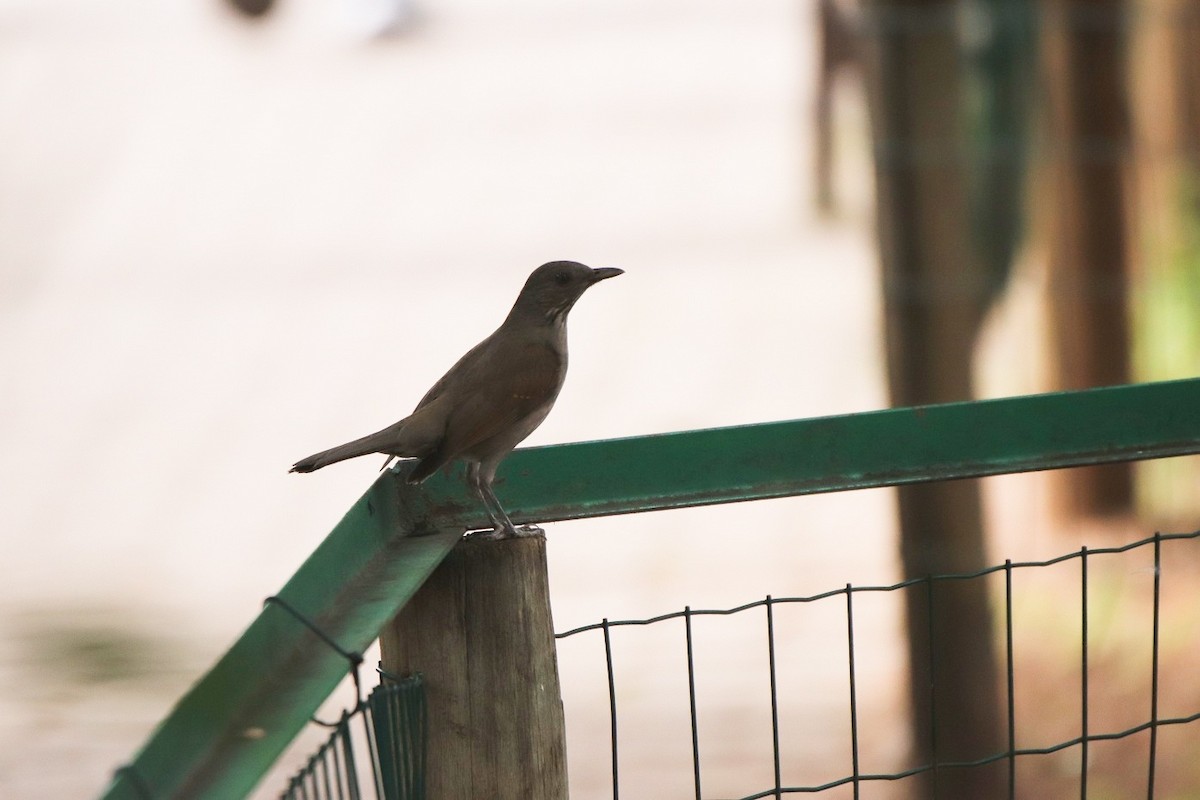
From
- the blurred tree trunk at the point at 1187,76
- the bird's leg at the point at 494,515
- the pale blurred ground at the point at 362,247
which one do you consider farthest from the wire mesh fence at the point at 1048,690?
the bird's leg at the point at 494,515

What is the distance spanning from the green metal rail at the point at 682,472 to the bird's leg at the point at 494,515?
1 centimetres

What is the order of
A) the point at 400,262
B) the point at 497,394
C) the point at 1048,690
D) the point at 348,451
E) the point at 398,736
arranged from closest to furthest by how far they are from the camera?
the point at 398,736 → the point at 348,451 → the point at 497,394 → the point at 1048,690 → the point at 400,262

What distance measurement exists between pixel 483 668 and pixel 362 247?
600cm

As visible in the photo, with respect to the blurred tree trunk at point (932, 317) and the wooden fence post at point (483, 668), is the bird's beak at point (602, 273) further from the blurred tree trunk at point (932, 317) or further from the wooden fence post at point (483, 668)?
the blurred tree trunk at point (932, 317)

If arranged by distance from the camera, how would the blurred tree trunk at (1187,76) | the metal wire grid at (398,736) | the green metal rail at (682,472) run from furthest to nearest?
1. the blurred tree trunk at (1187,76)
2. the metal wire grid at (398,736)
3. the green metal rail at (682,472)

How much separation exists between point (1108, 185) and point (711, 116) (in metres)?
2.30

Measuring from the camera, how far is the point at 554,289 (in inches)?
114

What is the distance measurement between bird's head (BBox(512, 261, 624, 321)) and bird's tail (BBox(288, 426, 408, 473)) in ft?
1.63

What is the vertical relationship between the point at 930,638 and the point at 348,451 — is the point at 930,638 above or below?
below

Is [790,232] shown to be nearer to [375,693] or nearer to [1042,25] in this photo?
[1042,25]

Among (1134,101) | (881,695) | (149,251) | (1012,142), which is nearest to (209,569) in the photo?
(149,251)

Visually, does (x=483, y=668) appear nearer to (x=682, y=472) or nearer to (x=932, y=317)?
(x=682, y=472)

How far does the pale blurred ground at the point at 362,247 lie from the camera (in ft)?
23.6

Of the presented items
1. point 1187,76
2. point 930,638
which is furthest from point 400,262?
point 930,638
